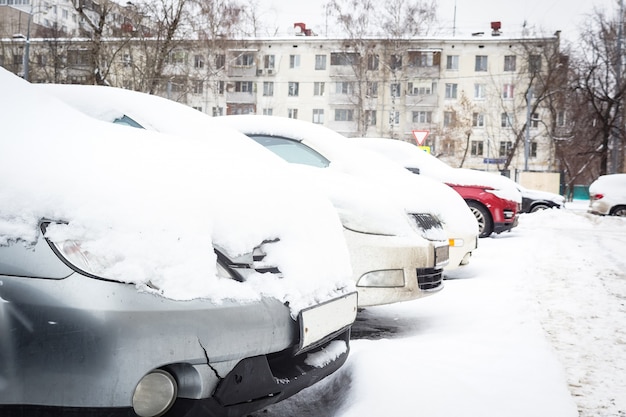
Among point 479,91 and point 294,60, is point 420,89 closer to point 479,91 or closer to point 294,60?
point 479,91

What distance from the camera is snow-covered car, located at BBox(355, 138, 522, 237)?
9328 millimetres

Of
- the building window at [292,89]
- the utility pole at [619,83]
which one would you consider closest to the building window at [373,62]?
the building window at [292,89]

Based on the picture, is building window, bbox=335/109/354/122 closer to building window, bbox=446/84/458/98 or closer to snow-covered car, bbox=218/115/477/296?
building window, bbox=446/84/458/98

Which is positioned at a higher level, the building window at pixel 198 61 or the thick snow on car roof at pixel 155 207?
the building window at pixel 198 61

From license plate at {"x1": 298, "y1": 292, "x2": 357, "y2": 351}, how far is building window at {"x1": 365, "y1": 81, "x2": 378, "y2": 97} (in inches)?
1480

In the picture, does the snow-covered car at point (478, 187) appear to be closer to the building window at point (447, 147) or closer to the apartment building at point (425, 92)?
the apartment building at point (425, 92)

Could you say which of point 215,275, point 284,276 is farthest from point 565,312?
point 215,275

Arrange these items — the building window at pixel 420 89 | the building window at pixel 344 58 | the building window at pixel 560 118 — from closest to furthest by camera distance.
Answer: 1. the building window at pixel 560 118
2. the building window at pixel 344 58
3. the building window at pixel 420 89

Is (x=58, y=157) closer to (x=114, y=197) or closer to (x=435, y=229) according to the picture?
(x=114, y=197)

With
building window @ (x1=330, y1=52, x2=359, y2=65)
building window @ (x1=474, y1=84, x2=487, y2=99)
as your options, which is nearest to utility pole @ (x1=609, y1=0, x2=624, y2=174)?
building window @ (x1=330, y1=52, x2=359, y2=65)

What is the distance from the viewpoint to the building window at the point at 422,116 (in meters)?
45.5

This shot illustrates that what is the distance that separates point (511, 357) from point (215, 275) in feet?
7.04

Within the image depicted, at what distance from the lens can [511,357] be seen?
3.37m

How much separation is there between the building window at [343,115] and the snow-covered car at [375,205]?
3970cm
